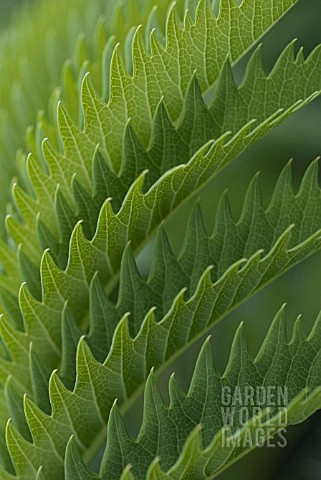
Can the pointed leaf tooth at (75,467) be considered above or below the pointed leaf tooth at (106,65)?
below

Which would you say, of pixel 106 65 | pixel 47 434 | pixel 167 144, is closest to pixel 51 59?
pixel 106 65

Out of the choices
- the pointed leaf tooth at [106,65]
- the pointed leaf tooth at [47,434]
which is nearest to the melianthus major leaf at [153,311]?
the pointed leaf tooth at [47,434]

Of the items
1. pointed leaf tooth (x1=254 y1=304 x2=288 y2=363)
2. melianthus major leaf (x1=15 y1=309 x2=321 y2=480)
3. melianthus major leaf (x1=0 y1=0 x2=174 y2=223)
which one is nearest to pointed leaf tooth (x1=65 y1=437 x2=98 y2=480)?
melianthus major leaf (x1=15 y1=309 x2=321 y2=480)

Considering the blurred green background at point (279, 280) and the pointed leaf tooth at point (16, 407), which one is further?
the blurred green background at point (279, 280)

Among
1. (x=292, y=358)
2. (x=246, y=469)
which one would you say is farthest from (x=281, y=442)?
(x=292, y=358)

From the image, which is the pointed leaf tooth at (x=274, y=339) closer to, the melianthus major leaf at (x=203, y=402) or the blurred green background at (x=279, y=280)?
the melianthus major leaf at (x=203, y=402)

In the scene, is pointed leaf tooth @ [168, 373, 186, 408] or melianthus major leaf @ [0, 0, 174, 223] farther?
melianthus major leaf @ [0, 0, 174, 223]

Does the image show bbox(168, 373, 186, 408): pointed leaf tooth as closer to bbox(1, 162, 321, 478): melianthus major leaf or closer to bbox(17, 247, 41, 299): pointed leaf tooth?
bbox(1, 162, 321, 478): melianthus major leaf

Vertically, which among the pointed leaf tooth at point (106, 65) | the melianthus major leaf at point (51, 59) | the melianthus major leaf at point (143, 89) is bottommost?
the melianthus major leaf at point (143, 89)
